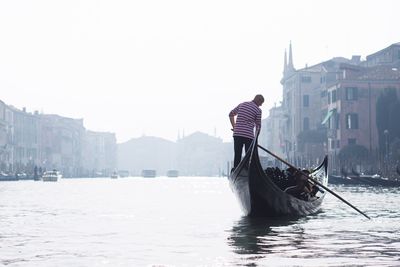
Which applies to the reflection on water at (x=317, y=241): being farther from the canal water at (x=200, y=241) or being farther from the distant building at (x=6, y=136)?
the distant building at (x=6, y=136)

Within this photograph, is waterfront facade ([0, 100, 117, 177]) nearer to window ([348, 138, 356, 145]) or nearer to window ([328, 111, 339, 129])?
window ([328, 111, 339, 129])

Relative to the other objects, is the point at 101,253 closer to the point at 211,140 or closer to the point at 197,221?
the point at 197,221

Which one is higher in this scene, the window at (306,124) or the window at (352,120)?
the window at (306,124)

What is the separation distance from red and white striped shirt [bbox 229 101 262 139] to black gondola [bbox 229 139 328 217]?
59cm

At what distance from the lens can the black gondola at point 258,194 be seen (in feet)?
36.2

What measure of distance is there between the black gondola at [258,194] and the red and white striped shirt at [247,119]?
0.59 m

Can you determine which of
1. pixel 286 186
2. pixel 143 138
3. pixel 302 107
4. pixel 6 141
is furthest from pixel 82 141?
pixel 286 186

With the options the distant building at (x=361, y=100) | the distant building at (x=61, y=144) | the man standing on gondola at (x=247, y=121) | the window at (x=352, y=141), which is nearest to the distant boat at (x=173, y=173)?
the distant building at (x=61, y=144)

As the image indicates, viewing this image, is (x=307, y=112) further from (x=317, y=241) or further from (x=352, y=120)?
(x=317, y=241)

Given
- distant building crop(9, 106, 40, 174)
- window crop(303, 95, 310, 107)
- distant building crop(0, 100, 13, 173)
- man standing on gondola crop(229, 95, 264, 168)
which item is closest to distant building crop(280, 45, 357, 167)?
window crop(303, 95, 310, 107)

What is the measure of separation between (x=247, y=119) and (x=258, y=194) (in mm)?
1138

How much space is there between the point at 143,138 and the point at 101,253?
6643 inches

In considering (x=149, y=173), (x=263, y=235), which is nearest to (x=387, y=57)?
(x=263, y=235)

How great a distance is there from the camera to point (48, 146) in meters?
115
